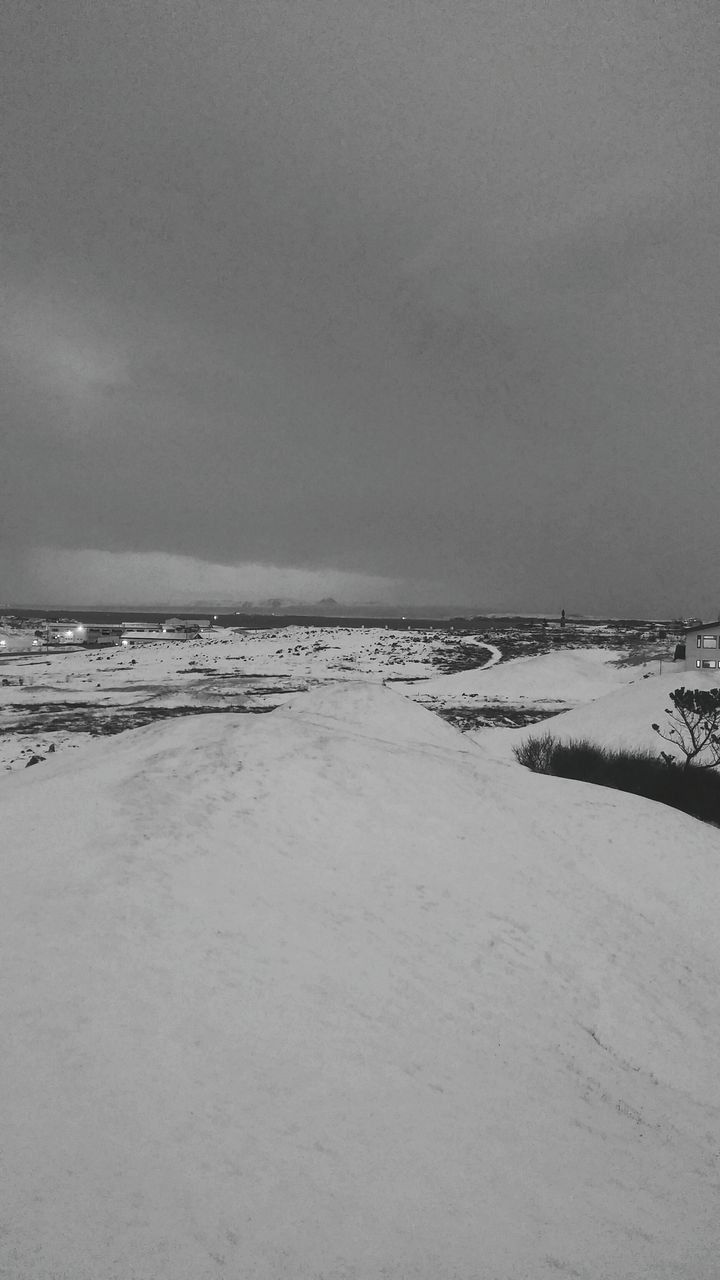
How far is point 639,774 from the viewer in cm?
2236

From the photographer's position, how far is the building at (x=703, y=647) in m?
51.9

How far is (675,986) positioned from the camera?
9930mm

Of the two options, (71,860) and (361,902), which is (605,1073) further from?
(71,860)

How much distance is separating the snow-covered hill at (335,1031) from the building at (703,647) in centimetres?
4531

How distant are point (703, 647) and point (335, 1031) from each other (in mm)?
55813

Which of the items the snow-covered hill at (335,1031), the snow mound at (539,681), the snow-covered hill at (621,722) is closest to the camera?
the snow-covered hill at (335,1031)

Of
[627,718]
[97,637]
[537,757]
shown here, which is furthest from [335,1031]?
[97,637]

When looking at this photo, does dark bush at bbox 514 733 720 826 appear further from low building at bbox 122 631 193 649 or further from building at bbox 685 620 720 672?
low building at bbox 122 631 193 649

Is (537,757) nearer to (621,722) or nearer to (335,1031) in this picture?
(621,722)

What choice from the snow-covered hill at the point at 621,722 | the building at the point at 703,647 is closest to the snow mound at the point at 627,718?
the snow-covered hill at the point at 621,722

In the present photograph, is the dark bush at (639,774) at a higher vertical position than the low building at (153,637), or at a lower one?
lower

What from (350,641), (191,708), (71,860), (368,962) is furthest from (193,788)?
(350,641)

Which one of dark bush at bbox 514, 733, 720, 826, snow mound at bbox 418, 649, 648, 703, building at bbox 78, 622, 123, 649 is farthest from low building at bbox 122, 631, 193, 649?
dark bush at bbox 514, 733, 720, 826

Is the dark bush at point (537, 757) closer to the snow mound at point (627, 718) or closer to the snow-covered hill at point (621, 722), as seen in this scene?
the snow-covered hill at point (621, 722)
